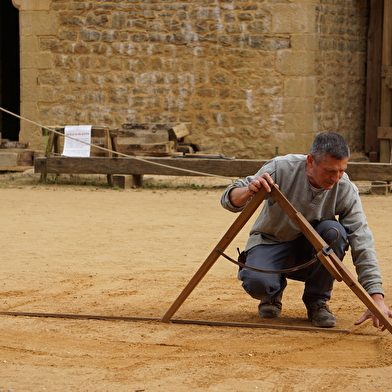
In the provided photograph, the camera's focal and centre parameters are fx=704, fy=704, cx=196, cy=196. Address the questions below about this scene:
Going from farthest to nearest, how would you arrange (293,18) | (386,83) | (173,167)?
(386,83) < (293,18) < (173,167)

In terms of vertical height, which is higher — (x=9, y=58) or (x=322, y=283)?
(x=9, y=58)

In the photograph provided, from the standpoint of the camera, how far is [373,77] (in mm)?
13289

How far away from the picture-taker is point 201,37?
12086mm

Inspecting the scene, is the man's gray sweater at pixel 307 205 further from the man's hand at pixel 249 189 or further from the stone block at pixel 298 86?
the stone block at pixel 298 86

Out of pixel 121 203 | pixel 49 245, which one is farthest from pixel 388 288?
pixel 121 203

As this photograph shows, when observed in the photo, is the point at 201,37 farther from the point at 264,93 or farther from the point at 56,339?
the point at 56,339

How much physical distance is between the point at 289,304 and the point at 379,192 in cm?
574

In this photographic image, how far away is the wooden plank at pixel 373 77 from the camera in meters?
13.1

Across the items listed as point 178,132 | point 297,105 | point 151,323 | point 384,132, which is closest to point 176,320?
point 151,323

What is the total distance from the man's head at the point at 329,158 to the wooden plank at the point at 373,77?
9762mm

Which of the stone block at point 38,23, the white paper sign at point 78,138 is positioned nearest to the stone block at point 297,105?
the white paper sign at point 78,138

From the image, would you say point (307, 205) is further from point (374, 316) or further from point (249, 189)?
point (374, 316)

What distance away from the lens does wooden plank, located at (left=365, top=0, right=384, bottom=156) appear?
43.0ft

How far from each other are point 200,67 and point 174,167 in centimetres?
281
